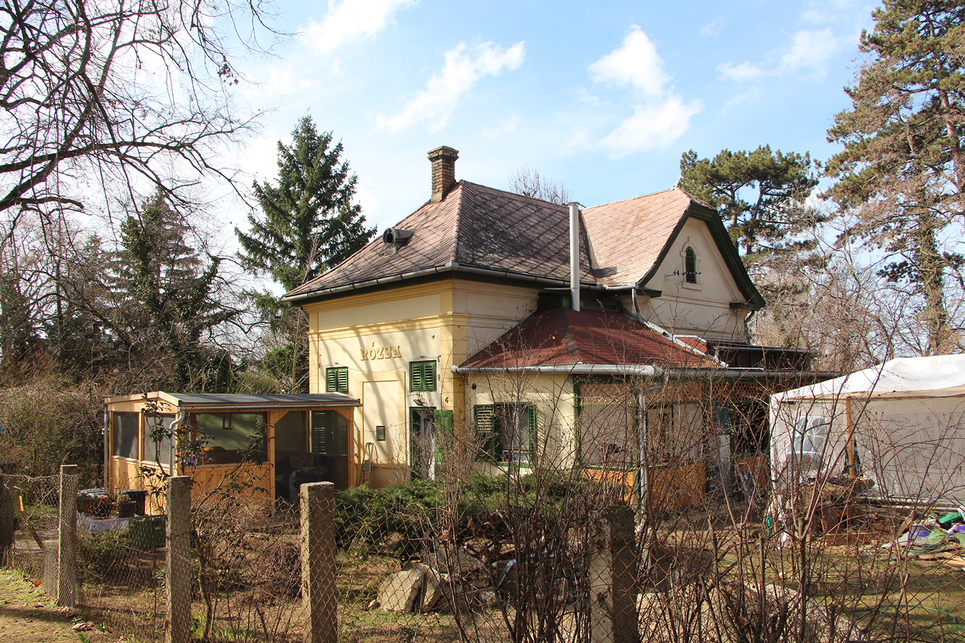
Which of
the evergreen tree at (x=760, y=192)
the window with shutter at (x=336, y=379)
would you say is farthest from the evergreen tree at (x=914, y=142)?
the window with shutter at (x=336, y=379)

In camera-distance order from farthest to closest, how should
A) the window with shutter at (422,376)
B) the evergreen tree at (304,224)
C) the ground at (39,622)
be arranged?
the evergreen tree at (304,224) → the window with shutter at (422,376) → the ground at (39,622)

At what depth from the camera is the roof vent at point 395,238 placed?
57.1ft

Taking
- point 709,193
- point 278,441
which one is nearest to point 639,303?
point 278,441

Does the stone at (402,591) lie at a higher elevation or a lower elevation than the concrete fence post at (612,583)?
lower

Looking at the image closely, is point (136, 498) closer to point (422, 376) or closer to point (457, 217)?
point (422, 376)

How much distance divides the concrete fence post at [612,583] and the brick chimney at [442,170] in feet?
54.2

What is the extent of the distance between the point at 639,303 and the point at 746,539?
13718 mm

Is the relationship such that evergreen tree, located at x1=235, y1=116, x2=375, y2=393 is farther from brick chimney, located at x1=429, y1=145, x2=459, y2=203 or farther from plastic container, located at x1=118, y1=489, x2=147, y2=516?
plastic container, located at x1=118, y1=489, x2=147, y2=516

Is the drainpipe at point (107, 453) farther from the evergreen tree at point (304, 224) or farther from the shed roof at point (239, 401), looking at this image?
the evergreen tree at point (304, 224)

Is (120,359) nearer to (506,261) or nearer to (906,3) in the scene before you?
(506,261)

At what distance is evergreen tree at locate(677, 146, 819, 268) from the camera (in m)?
34.0

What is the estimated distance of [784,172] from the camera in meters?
34.2

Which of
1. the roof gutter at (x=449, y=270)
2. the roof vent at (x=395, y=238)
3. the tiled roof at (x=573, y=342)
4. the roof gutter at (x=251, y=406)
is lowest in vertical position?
the roof gutter at (x=251, y=406)

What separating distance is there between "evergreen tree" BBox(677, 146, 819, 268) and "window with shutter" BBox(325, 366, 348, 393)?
2281 centimetres
